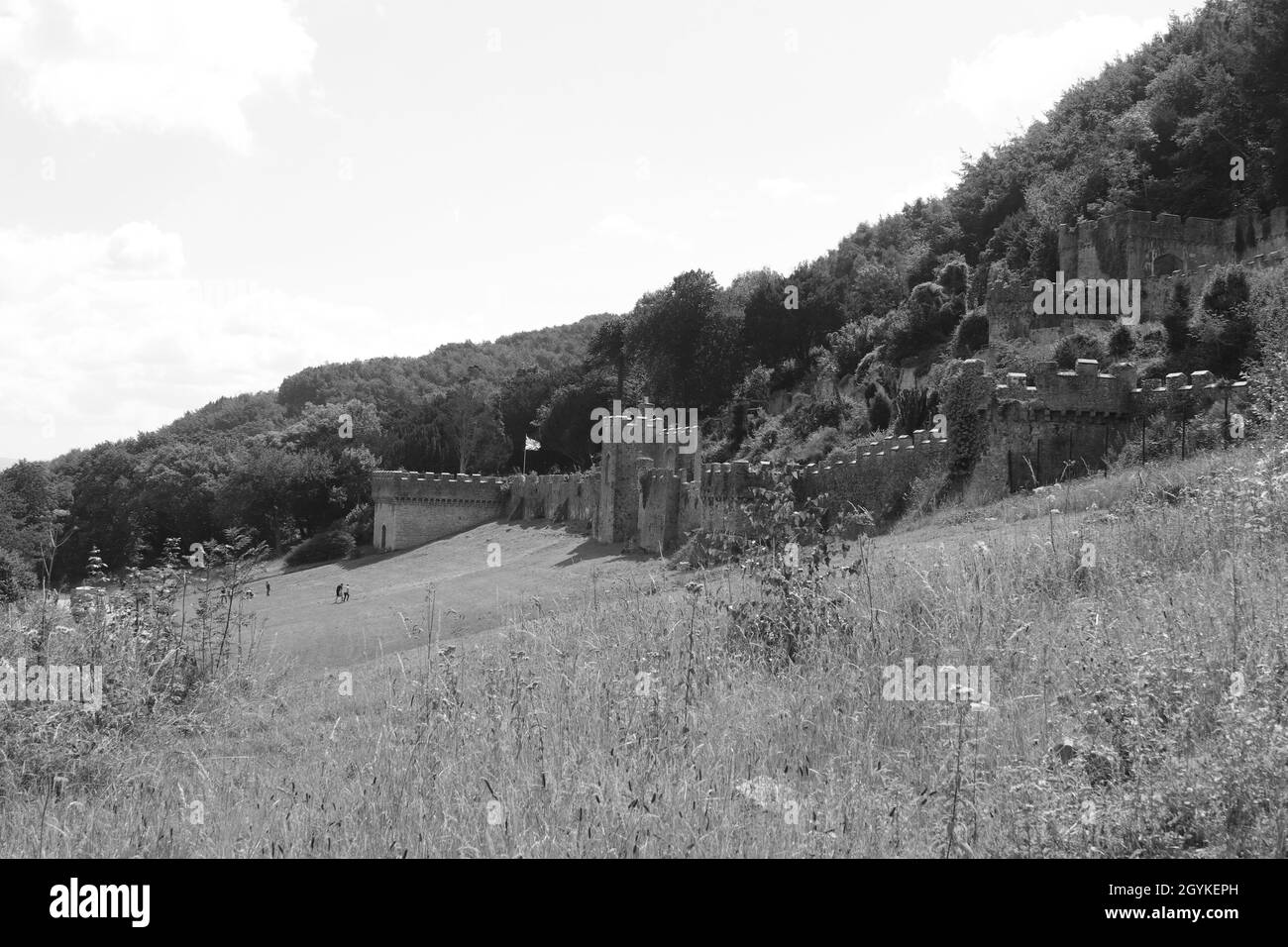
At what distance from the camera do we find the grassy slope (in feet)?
17.9

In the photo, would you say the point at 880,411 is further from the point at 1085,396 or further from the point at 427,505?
the point at 427,505

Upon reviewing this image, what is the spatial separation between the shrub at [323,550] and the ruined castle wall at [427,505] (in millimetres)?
2202

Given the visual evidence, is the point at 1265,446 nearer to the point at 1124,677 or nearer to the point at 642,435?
the point at 1124,677

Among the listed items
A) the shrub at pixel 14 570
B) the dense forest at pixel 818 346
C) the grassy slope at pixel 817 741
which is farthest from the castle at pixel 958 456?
the shrub at pixel 14 570

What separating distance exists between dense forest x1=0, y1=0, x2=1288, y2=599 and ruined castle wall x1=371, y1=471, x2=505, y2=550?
259 inches

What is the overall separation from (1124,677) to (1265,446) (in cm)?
865

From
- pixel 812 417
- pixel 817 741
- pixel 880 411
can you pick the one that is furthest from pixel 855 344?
pixel 817 741

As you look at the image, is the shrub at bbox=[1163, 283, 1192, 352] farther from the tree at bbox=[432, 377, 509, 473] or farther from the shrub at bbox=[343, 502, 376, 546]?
the tree at bbox=[432, 377, 509, 473]

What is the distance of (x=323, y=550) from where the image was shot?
67500mm

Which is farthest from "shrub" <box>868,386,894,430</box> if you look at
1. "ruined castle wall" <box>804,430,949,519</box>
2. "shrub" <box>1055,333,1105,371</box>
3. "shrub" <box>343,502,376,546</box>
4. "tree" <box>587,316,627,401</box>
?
"shrub" <box>343,502,376,546</box>

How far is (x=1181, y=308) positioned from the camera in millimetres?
31469

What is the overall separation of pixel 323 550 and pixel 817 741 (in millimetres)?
64228

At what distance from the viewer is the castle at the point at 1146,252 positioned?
36.9 metres
